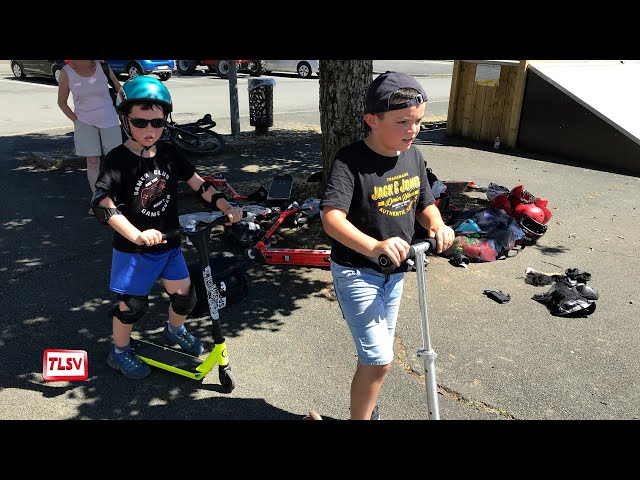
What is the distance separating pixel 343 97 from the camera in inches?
254

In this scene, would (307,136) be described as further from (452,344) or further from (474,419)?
(474,419)

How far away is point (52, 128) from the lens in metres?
13.1

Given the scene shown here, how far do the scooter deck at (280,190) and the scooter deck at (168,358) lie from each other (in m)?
3.55

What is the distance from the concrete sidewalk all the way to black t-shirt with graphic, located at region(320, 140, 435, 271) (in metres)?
1.40

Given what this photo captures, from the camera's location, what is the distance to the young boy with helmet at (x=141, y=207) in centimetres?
329

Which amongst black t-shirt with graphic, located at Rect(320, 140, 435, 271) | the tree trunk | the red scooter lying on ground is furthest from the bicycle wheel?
black t-shirt with graphic, located at Rect(320, 140, 435, 271)

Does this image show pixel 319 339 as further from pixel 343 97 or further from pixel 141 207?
pixel 343 97

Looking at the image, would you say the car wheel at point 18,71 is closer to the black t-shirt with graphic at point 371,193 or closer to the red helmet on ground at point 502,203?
the red helmet on ground at point 502,203

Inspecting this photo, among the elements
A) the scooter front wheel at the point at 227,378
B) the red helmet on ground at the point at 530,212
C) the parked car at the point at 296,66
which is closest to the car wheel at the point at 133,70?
the parked car at the point at 296,66

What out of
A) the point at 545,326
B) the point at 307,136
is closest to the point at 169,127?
the point at 307,136

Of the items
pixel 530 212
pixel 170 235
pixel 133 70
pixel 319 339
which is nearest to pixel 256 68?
pixel 133 70

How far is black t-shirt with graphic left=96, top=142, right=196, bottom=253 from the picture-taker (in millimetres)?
3381
